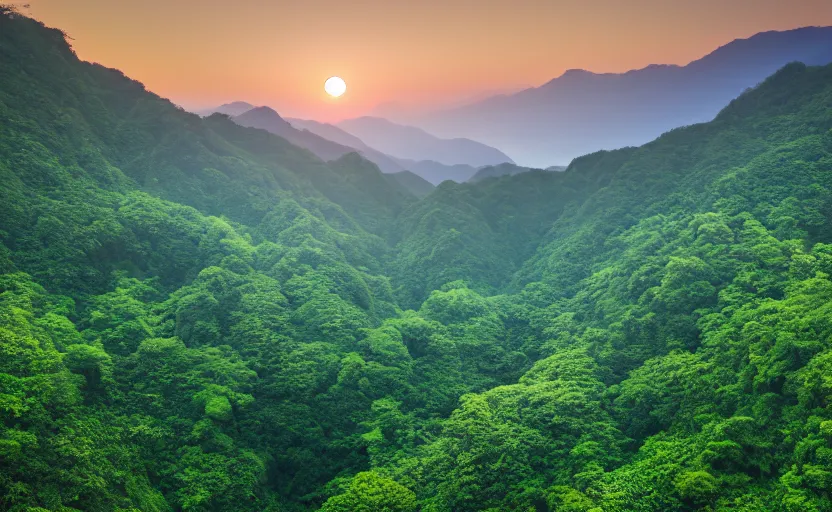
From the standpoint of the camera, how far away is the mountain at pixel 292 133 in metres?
122

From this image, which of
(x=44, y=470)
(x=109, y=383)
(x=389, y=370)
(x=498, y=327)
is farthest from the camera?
(x=498, y=327)

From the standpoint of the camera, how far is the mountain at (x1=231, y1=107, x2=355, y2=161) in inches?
4815

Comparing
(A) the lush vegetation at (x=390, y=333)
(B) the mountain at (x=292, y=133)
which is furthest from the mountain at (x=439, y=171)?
(A) the lush vegetation at (x=390, y=333)

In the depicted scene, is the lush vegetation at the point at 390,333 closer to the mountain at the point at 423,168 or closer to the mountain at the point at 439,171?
the mountain at the point at 423,168

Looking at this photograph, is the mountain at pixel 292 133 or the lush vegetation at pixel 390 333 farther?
the mountain at pixel 292 133

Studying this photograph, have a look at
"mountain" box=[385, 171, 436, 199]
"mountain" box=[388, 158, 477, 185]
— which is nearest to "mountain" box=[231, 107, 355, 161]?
"mountain" box=[385, 171, 436, 199]

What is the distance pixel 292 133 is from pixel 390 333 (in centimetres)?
9931

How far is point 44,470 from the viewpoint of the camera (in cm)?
1825

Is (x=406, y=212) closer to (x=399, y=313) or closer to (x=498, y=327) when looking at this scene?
(x=399, y=313)

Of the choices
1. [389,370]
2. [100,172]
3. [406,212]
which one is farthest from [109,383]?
[406,212]

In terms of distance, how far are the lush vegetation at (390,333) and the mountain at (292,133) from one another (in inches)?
2283

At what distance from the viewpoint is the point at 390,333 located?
39.9 meters

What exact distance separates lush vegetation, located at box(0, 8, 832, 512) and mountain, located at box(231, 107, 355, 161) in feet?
190

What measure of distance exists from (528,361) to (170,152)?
49386 mm
